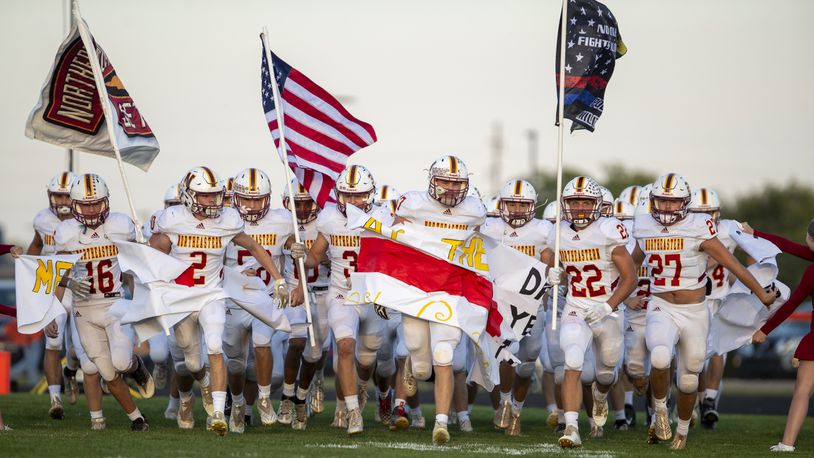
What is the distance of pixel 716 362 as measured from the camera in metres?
13.2

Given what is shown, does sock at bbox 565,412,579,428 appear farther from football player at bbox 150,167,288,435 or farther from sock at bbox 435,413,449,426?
football player at bbox 150,167,288,435

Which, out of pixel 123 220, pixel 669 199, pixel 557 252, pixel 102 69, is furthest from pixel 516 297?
pixel 102 69

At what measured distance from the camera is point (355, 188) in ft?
38.9

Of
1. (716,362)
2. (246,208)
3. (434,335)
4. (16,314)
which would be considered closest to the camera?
(434,335)

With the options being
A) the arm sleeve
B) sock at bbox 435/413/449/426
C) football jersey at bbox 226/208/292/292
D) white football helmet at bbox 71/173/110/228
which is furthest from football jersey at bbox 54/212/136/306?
the arm sleeve

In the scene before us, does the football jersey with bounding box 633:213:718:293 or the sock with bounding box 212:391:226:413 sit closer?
the sock with bounding box 212:391:226:413

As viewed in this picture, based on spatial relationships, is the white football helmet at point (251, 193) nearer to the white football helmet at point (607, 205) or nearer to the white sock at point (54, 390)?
the white sock at point (54, 390)

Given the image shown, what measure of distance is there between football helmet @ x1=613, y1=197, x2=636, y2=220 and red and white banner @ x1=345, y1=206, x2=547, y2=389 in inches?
104

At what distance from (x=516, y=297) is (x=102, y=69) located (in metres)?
4.29

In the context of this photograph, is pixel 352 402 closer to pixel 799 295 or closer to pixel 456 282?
pixel 456 282

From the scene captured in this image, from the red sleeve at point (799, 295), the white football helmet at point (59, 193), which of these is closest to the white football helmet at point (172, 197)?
the white football helmet at point (59, 193)

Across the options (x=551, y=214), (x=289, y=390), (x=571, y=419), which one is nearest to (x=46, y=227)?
(x=289, y=390)

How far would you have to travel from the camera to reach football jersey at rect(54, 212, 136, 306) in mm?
11094

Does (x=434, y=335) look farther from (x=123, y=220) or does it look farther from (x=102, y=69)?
(x=102, y=69)
